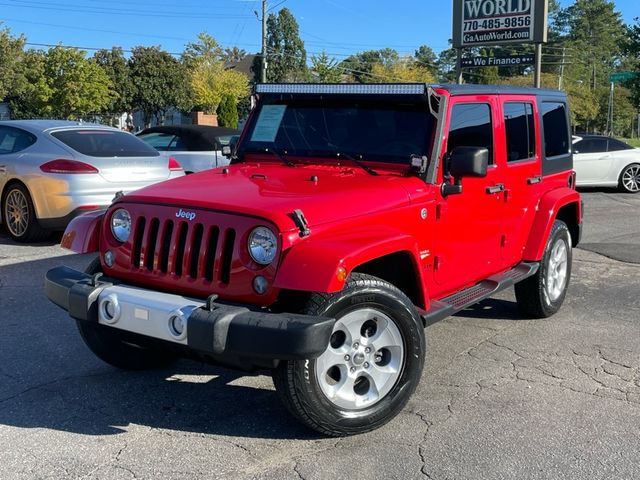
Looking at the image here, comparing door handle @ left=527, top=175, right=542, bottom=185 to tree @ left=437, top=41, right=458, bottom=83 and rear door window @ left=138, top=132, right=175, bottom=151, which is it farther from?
tree @ left=437, top=41, right=458, bottom=83

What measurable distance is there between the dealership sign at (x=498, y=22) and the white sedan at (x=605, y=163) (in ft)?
19.0

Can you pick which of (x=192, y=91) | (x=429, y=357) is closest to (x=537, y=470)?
(x=429, y=357)

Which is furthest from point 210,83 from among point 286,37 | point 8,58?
point 286,37

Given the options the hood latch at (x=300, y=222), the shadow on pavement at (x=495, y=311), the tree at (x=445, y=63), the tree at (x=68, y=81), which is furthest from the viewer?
the tree at (x=445, y=63)

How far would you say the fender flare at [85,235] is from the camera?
13.5 feet

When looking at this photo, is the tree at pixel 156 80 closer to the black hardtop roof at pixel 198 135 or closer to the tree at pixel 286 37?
the tree at pixel 286 37

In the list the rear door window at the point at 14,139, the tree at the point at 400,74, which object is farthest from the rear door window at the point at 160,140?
the tree at the point at 400,74

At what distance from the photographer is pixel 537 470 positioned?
3.33 m

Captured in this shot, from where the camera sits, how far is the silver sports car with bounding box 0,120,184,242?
324 inches

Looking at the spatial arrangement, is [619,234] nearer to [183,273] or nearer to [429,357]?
[429,357]

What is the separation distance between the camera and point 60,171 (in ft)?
27.0

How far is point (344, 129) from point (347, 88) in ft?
0.92

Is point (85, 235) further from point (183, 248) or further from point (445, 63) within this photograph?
point (445, 63)

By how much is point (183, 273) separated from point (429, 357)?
6.79 feet
